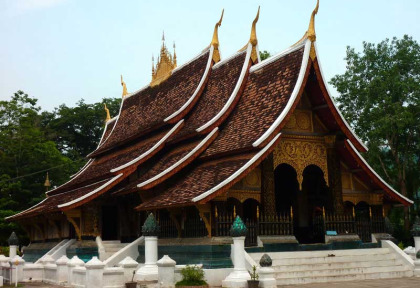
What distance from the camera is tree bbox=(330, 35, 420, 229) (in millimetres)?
28125

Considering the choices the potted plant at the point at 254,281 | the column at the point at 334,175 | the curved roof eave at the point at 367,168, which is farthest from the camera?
the curved roof eave at the point at 367,168

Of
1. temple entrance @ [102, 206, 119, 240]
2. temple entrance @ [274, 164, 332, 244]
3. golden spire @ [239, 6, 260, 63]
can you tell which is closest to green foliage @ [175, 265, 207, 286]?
temple entrance @ [274, 164, 332, 244]

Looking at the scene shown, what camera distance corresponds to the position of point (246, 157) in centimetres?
1416

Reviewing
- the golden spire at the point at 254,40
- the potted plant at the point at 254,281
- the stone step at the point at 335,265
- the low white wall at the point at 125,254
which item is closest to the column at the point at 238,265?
the potted plant at the point at 254,281

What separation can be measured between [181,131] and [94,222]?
3995mm

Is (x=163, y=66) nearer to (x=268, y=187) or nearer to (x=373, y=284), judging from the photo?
(x=268, y=187)

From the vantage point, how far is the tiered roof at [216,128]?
1419cm

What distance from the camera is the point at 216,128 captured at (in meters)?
16.1

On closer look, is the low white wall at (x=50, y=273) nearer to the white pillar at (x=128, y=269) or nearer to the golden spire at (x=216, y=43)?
the white pillar at (x=128, y=269)

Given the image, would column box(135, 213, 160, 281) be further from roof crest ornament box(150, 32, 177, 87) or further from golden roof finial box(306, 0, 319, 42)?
roof crest ornament box(150, 32, 177, 87)

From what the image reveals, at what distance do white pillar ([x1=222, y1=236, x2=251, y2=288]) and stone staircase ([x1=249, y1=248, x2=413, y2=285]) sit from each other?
1064 mm

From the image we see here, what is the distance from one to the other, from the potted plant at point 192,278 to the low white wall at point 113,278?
1373mm

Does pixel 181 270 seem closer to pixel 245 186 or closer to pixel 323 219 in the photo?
pixel 245 186

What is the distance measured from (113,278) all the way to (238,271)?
2.80m
